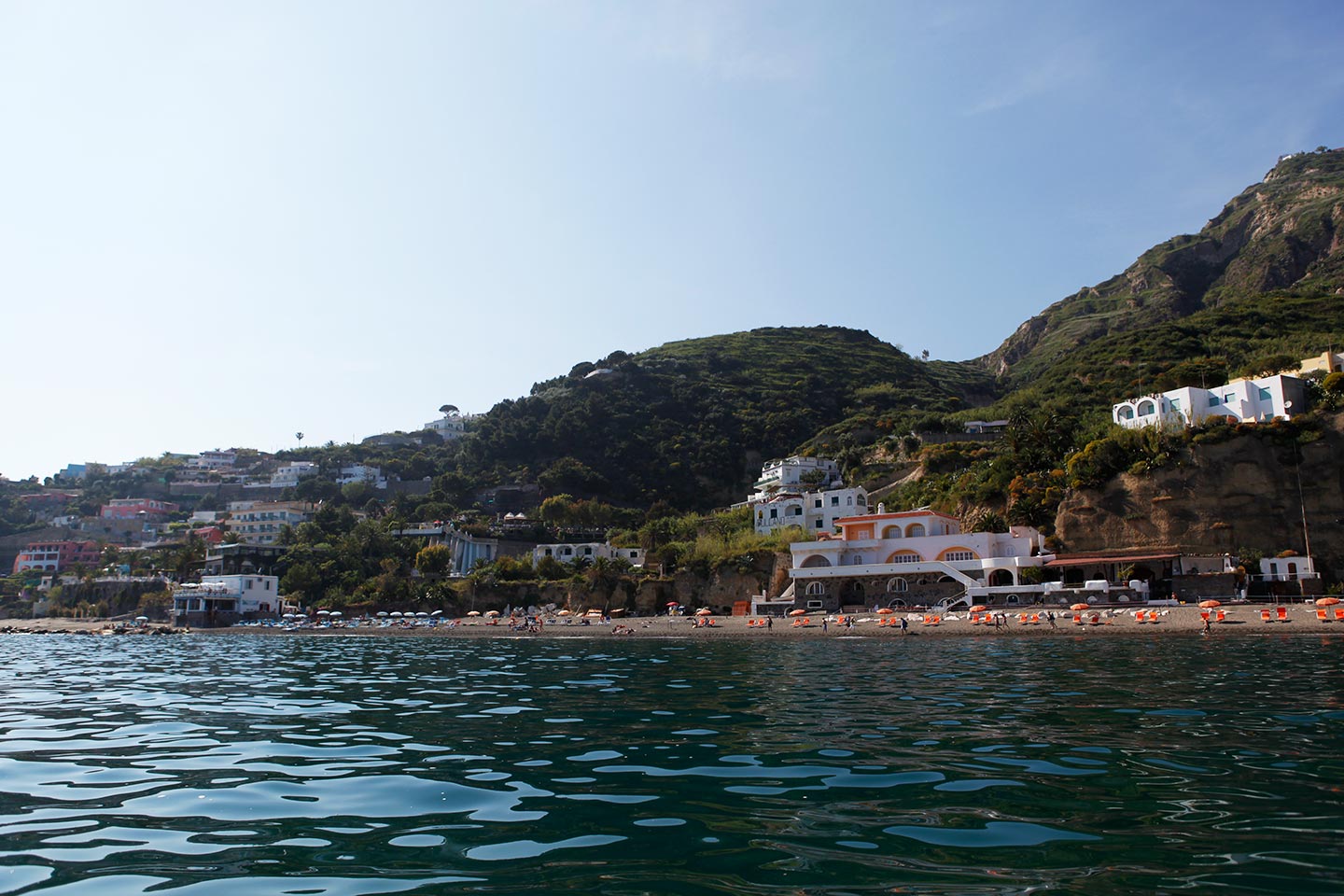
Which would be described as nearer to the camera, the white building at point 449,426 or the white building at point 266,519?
the white building at point 266,519

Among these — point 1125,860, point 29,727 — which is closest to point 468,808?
point 1125,860

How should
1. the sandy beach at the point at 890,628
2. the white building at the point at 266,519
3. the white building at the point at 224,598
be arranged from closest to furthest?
the sandy beach at the point at 890,628 → the white building at the point at 224,598 → the white building at the point at 266,519

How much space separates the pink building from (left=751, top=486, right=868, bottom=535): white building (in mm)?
101658

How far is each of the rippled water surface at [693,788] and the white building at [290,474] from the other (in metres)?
125

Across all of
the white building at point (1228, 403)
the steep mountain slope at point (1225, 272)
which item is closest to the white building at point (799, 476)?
the white building at point (1228, 403)

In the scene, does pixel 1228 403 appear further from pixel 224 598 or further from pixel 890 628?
pixel 224 598

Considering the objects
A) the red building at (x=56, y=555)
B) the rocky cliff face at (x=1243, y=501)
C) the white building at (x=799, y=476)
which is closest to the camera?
the rocky cliff face at (x=1243, y=501)

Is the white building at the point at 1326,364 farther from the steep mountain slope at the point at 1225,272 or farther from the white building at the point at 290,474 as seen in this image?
the white building at the point at 290,474

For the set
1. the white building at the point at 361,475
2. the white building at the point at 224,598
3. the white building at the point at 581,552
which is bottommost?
the white building at the point at 224,598

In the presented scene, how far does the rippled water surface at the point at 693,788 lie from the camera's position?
596cm

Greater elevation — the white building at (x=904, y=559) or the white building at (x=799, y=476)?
the white building at (x=799, y=476)

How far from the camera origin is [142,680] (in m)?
23.4

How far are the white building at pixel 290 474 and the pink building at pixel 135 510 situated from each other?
14789mm

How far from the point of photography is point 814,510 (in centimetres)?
6875
